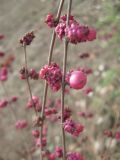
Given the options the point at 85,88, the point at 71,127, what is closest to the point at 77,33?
the point at 71,127

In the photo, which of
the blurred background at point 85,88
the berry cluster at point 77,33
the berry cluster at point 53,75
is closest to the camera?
the berry cluster at point 77,33

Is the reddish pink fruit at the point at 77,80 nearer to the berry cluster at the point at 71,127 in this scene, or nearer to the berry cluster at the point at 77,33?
the berry cluster at the point at 77,33

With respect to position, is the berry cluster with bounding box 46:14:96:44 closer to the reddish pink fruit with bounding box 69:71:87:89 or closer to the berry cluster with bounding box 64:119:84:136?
the reddish pink fruit with bounding box 69:71:87:89

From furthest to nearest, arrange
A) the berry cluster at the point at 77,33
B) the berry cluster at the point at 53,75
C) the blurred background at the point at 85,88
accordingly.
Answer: the blurred background at the point at 85,88, the berry cluster at the point at 53,75, the berry cluster at the point at 77,33

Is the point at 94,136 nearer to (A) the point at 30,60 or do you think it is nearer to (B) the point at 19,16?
(A) the point at 30,60

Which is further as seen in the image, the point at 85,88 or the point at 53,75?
the point at 85,88

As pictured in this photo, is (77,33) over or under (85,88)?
over

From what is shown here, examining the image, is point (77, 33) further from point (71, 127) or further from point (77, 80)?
point (71, 127)

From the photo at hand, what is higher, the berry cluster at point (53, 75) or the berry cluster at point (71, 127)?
the berry cluster at point (53, 75)

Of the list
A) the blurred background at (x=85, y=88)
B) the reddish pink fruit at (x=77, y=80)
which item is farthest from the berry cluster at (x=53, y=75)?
the blurred background at (x=85, y=88)
